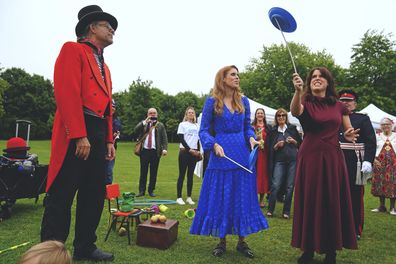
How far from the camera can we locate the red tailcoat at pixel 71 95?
117 inches

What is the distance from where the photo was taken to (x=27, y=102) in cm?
5094

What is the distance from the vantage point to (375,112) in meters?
15.4

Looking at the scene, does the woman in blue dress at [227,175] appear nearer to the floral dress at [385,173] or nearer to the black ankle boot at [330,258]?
the black ankle boot at [330,258]

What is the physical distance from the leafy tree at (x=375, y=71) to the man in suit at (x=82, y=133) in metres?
32.0

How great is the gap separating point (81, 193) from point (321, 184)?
2.62 m

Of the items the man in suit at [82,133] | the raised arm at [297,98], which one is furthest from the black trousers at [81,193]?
the raised arm at [297,98]

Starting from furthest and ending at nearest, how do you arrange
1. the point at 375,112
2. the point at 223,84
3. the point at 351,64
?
1. the point at 351,64
2. the point at 375,112
3. the point at 223,84

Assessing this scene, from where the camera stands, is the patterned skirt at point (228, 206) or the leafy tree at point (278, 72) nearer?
the patterned skirt at point (228, 206)

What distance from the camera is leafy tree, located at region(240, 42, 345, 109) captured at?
35.8m

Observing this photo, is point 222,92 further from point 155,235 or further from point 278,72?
point 278,72

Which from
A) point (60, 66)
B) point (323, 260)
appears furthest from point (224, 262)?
point (60, 66)

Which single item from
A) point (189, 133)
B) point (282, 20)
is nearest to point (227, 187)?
point (282, 20)

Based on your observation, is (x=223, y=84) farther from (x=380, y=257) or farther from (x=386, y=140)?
(x=386, y=140)

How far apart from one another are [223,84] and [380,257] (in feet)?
9.82
